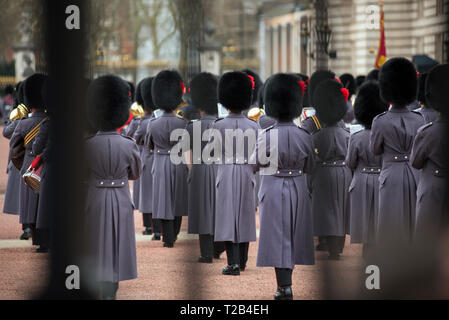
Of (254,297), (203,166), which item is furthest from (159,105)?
(254,297)

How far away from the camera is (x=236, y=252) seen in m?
6.46

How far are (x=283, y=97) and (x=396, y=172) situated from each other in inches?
34.9

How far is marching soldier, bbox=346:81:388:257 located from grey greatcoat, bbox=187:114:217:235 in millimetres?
1149

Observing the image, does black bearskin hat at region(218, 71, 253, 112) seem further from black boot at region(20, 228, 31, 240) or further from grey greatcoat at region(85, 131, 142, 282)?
black boot at region(20, 228, 31, 240)

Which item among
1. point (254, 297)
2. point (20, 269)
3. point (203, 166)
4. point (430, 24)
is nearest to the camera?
point (430, 24)

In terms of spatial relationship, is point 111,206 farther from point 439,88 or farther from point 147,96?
point 147,96

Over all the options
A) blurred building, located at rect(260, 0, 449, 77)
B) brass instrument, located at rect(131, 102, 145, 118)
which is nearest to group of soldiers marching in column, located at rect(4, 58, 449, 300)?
blurred building, located at rect(260, 0, 449, 77)

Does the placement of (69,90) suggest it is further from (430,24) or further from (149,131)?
(149,131)

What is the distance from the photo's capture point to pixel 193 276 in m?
3.21

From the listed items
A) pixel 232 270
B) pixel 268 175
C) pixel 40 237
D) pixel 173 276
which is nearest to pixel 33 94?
pixel 40 237

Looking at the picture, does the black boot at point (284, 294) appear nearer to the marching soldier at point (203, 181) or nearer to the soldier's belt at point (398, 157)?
the soldier's belt at point (398, 157)

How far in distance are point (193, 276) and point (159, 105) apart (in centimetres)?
485

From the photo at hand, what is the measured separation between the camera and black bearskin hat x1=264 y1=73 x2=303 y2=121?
550 cm
